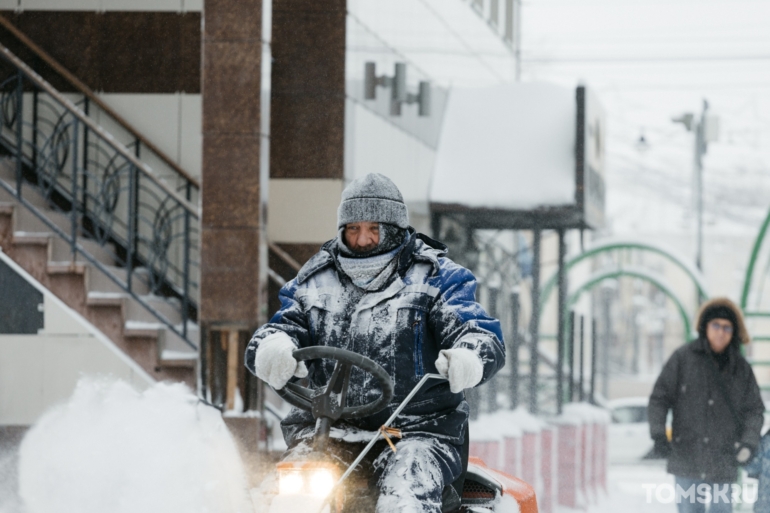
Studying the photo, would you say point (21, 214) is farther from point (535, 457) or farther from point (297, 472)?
point (297, 472)

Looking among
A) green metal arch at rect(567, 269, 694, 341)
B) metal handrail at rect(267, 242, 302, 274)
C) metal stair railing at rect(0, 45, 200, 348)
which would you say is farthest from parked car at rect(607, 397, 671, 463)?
metal stair railing at rect(0, 45, 200, 348)

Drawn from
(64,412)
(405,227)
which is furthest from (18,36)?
(405,227)

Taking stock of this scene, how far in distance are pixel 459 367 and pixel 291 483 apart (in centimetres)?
69

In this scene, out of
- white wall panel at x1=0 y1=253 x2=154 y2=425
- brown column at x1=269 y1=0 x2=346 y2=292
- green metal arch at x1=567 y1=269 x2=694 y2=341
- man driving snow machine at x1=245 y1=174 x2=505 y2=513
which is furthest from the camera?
green metal arch at x1=567 y1=269 x2=694 y2=341

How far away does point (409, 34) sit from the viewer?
12.9 meters

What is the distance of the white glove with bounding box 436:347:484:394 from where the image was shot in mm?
3900

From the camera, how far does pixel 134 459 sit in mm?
7305

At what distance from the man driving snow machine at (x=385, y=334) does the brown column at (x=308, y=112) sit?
581 centimetres

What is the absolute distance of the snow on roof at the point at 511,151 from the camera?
12977mm

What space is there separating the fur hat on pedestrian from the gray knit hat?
4.07 meters

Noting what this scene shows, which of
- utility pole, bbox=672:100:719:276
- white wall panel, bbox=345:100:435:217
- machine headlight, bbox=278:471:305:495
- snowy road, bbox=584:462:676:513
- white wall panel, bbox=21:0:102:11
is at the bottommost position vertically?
snowy road, bbox=584:462:676:513

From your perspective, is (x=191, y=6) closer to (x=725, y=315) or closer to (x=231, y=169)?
(x=231, y=169)

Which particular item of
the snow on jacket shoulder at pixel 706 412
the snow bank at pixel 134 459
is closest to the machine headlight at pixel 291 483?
the snow bank at pixel 134 459

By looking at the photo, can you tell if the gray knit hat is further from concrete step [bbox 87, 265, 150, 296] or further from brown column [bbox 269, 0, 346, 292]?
brown column [bbox 269, 0, 346, 292]
